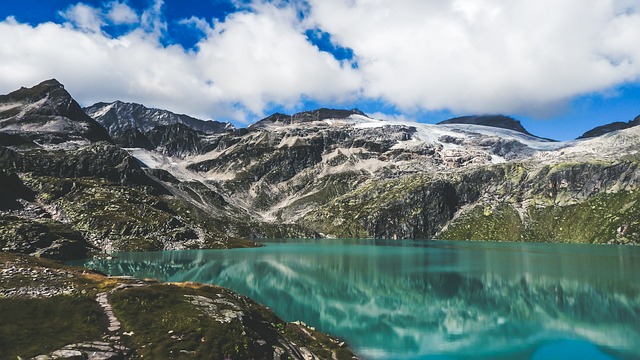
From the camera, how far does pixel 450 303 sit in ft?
268

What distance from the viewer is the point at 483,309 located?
77500mm

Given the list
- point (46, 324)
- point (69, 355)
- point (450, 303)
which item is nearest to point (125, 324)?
point (46, 324)

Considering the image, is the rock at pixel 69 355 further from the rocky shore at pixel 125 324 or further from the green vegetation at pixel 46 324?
the green vegetation at pixel 46 324

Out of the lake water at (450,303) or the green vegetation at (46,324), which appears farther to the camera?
the lake water at (450,303)

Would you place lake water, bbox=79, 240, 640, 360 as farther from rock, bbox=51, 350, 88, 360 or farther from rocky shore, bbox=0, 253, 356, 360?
rock, bbox=51, 350, 88, 360

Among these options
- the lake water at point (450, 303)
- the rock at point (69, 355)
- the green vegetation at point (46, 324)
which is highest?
the green vegetation at point (46, 324)

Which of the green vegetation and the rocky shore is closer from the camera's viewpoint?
the green vegetation

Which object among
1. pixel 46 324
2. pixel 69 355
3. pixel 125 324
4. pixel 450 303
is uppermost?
pixel 46 324

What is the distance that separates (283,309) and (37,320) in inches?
1724

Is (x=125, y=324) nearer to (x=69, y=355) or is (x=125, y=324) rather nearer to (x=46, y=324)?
(x=46, y=324)

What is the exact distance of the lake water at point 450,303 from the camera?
55.8m

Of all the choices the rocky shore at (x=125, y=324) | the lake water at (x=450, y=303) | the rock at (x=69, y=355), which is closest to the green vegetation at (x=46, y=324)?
the rocky shore at (x=125, y=324)

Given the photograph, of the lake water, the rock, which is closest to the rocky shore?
the rock

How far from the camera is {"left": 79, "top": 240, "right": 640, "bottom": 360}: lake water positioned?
55.8 meters
